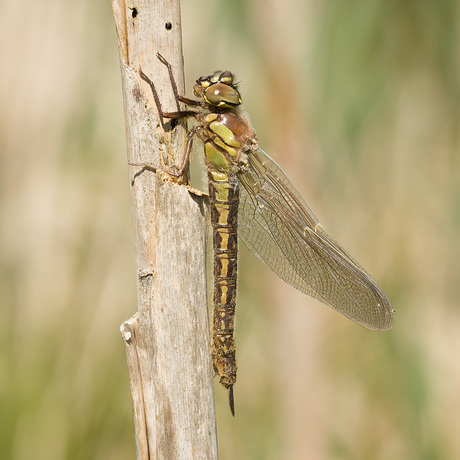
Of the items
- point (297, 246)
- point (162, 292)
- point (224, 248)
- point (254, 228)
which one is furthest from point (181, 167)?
point (297, 246)

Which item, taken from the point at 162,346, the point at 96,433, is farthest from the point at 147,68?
the point at 96,433

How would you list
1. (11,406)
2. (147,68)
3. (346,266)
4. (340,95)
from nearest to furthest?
(147,68)
(346,266)
(11,406)
(340,95)

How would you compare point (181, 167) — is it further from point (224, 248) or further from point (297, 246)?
point (297, 246)

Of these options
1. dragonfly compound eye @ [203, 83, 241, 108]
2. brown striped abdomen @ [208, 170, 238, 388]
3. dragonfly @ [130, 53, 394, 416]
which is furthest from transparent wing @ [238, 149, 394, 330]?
dragonfly compound eye @ [203, 83, 241, 108]

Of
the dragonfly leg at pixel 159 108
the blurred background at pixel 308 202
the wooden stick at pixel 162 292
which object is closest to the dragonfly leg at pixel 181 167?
the wooden stick at pixel 162 292

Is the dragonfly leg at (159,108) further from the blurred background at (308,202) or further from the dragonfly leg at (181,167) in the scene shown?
the blurred background at (308,202)

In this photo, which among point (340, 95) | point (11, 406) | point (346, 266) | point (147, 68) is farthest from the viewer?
point (340, 95)

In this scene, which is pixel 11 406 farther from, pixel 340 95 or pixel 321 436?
pixel 340 95
